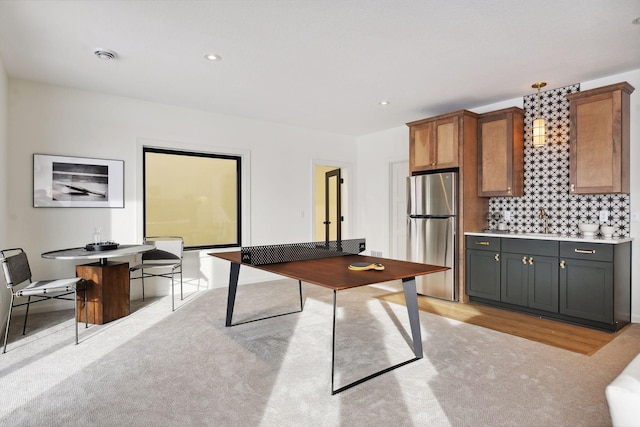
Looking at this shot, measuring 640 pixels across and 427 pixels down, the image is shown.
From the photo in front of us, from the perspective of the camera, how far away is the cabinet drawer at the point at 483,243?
13.5 ft

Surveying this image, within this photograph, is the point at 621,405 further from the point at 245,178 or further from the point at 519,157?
the point at 245,178

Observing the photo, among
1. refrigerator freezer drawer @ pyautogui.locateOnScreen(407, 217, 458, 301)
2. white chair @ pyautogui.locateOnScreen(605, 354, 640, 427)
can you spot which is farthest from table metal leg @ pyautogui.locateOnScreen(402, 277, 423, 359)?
refrigerator freezer drawer @ pyautogui.locateOnScreen(407, 217, 458, 301)

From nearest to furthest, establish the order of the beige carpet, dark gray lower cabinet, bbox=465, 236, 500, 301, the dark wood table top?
the beige carpet, the dark wood table top, dark gray lower cabinet, bbox=465, 236, 500, 301

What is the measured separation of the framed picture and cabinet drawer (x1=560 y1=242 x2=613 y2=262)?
4.94 m

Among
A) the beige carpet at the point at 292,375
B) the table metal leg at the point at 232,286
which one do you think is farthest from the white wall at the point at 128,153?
the table metal leg at the point at 232,286

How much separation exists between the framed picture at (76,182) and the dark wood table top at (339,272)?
7.53 ft

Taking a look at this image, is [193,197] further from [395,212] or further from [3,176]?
[395,212]

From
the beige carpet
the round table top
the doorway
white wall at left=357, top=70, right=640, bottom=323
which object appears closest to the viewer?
the beige carpet

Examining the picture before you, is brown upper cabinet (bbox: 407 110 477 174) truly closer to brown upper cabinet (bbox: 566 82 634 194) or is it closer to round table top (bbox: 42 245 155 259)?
brown upper cabinet (bbox: 566 82 634 194)

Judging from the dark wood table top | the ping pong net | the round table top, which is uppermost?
the ping pong net

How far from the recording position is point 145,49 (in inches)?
122

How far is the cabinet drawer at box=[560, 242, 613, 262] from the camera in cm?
329

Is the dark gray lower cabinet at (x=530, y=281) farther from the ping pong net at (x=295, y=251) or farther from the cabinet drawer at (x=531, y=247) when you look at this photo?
the ping pong net at (x=295, y=251)

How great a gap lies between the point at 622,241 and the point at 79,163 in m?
5.69
